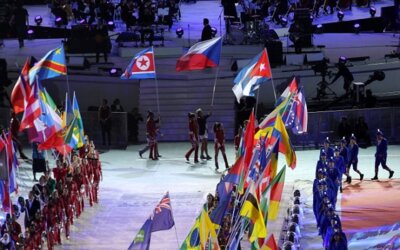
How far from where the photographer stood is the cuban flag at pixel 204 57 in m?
31.8

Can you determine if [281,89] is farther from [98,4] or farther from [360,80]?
[98,4]

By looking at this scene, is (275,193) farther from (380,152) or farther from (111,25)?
(111,25)

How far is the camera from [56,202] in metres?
26.6

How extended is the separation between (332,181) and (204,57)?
18.7 ft

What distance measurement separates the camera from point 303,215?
28281mm

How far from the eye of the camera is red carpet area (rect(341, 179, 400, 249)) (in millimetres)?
25891

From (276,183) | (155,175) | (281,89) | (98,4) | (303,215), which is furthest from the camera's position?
(98,4)

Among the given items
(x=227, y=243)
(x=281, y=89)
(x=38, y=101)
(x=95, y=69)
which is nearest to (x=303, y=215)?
(x=227, y=243)

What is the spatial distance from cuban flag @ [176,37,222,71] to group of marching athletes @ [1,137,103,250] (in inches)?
138

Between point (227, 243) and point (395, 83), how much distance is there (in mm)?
18225

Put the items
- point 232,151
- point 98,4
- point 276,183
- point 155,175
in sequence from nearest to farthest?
1. point 276,183
2. point 155,175
3. point 232,151
4. point 98,4

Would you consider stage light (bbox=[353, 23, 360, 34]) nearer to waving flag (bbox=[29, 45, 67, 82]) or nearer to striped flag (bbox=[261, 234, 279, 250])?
waving flag (bbox=[29, 45, 67, 82])

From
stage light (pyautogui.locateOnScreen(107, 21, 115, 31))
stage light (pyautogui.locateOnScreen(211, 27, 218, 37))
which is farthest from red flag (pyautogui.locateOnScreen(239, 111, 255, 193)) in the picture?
→ stage light (pyautogui.locateOnScreen(107, 21, 115, 31))

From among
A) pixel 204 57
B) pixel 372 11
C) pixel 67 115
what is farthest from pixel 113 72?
pixel 372 11
